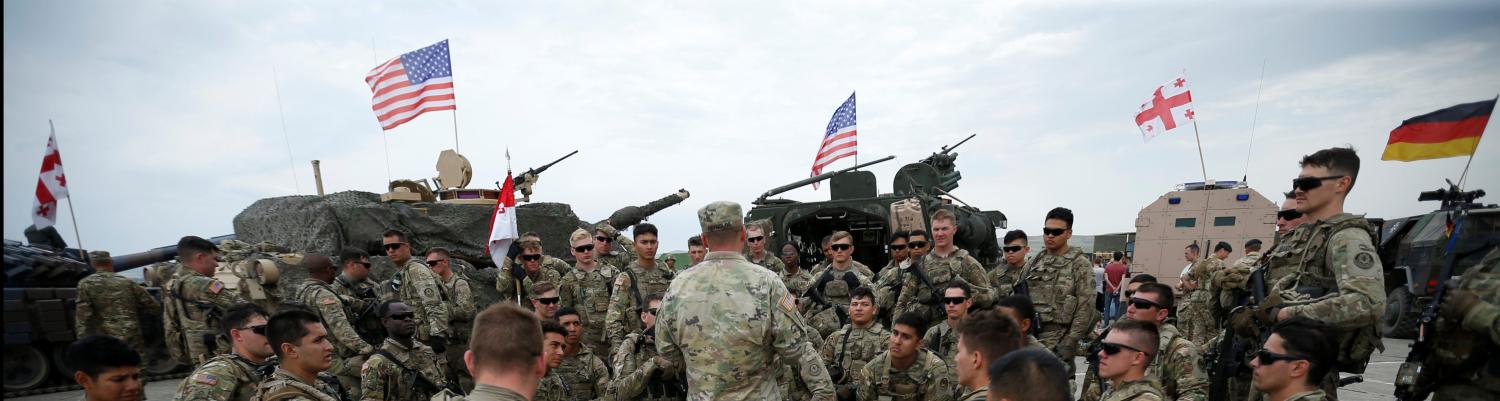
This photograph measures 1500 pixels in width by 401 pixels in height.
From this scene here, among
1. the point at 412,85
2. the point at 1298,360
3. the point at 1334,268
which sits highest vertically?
the point at 412,85

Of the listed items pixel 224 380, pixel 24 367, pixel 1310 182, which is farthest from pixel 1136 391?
pixel 24 367

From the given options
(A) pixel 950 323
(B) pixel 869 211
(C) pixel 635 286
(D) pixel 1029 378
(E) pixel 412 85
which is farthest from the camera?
(B) pixel 869 211

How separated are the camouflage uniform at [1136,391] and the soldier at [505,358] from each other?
249 cm

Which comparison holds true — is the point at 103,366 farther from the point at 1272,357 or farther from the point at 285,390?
the point at 1272,357

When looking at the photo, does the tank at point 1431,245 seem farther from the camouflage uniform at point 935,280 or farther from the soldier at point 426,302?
the soldier at point 426,302

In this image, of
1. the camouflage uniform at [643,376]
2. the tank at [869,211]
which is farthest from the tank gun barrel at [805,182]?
the camouflage uniform at [643,376]

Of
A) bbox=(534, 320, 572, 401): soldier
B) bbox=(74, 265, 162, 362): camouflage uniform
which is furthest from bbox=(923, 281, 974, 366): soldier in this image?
bbox=(74, 265, 162, 362): camouflage uniform

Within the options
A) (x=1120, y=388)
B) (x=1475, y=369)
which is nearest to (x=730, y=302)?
(x=1120, y=388)

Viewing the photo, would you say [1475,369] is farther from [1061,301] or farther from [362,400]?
[362,400]

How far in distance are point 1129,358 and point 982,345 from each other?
80cm

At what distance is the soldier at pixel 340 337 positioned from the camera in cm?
609

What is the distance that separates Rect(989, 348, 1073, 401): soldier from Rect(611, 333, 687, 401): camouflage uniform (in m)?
2.82

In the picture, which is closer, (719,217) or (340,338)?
(719,217)

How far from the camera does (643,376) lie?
531cm
